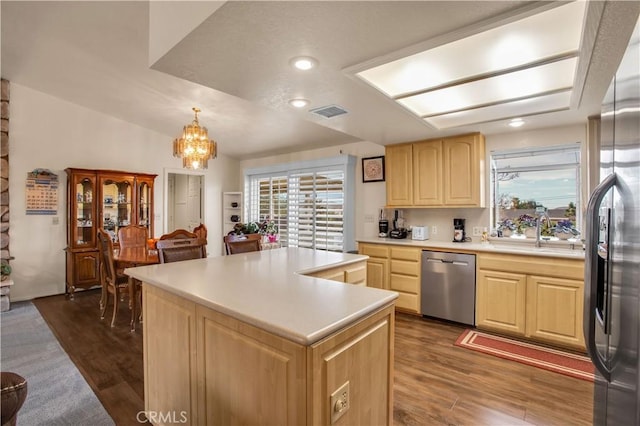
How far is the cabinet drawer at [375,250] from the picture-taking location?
4.02 meters

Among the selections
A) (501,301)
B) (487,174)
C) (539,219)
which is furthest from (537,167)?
(501,301)

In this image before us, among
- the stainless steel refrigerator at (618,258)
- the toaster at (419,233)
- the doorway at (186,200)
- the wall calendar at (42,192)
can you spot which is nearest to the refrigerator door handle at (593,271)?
the stainless steel refrigerator at (618,258)

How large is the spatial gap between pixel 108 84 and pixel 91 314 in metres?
2.96

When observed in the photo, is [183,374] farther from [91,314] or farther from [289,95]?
[91,314]

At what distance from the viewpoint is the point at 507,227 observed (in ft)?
12.3

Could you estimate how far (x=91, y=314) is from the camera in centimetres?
390

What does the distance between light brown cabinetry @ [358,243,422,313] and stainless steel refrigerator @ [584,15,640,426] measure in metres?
2.50

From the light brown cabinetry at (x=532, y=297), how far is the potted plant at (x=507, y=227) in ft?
2.22

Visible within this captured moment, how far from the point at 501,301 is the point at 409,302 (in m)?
1.00

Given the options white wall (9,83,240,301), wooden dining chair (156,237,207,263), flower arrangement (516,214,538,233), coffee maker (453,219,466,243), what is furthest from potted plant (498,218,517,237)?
white wall (9,83,240,301)

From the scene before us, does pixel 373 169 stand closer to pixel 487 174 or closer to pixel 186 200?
pixel 487 174

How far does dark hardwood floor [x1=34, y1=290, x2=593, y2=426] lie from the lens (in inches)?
78.5

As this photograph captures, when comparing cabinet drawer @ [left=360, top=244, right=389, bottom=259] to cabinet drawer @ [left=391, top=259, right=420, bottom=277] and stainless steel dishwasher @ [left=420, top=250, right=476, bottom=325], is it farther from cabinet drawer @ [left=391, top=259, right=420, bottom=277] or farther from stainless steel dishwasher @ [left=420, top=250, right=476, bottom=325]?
stainless steel dishwasher @ [left=420, top=250, right=476, bottom=325]

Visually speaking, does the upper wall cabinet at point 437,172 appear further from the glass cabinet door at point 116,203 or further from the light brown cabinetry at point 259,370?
the glass cabinet door at point 116,203
